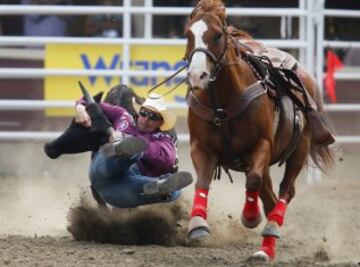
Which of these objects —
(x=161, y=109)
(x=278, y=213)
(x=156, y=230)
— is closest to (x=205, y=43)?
(x=161, y=109)

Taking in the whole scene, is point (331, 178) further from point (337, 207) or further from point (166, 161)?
point (166, 161)

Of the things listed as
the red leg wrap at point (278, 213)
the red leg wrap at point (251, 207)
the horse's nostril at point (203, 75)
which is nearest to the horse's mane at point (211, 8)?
the horse's nostril at point (203, 75)

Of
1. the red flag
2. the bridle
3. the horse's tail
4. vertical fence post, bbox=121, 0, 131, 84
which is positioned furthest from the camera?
the red flag

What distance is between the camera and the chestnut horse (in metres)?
5.83

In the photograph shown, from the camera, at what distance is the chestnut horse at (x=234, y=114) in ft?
19.1

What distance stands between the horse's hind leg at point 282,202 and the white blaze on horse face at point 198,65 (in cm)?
117

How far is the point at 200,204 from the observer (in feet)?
19.7

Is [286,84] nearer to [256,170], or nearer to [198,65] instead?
[256,170]

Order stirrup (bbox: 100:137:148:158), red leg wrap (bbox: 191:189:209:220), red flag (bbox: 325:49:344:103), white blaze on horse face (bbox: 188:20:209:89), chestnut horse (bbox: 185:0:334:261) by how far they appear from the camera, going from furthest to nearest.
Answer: red flag (bbox: 325:49:344:103) → stirrup (bbox: 100:137:148:158) → red leg wrap (bbox: 191:189:209:220) → chestnut horse (bbox: 185:0:334:261) → white blaze on horse face (bbox: 188:20:209:89)

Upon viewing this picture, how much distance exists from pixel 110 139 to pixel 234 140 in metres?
1.00

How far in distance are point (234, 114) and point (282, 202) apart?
83cm

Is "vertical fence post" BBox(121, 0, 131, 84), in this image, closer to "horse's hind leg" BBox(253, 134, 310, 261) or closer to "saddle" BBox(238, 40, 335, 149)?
"saddle" BBox(238, 40, 335, 149)

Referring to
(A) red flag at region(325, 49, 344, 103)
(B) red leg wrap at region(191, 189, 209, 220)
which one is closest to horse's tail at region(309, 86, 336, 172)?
(B) red leg wrap at region(191, 189, 209, 220)

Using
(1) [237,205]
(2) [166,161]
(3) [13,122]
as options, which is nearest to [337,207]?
(1) [237,205]
